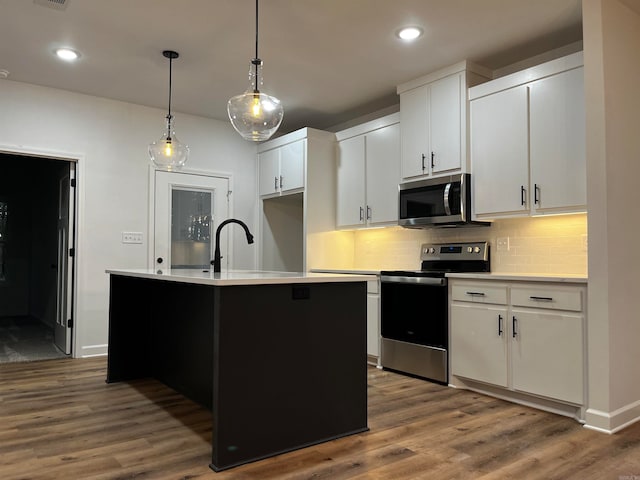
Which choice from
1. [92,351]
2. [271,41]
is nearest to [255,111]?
[271,41]

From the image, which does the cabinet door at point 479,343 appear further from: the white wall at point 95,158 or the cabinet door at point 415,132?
the white wall at point 95,158

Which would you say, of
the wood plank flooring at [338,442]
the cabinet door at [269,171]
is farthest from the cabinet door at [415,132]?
the wood plank flooring at [338,442]

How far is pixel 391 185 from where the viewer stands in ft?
15.9

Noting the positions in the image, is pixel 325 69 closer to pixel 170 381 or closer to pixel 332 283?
pixel 332 283

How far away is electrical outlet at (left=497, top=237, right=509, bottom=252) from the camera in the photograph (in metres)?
4.16

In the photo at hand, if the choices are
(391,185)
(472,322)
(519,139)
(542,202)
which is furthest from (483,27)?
(472,322)

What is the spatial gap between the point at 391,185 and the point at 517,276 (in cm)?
181

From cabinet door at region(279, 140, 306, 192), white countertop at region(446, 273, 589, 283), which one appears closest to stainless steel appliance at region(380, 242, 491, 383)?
white countertop at region(446, 273, 589, 283)

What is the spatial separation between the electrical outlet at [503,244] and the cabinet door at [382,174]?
3.35 feet

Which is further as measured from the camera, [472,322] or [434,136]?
[434,136]

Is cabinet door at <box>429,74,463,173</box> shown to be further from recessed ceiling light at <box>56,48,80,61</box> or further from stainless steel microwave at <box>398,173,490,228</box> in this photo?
recessed ceiling light at <box>56,48,80,61</box>

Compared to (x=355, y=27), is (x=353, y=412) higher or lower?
lower

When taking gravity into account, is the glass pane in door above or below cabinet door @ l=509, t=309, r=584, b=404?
above

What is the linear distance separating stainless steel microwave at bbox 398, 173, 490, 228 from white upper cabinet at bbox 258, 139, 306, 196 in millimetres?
1343
